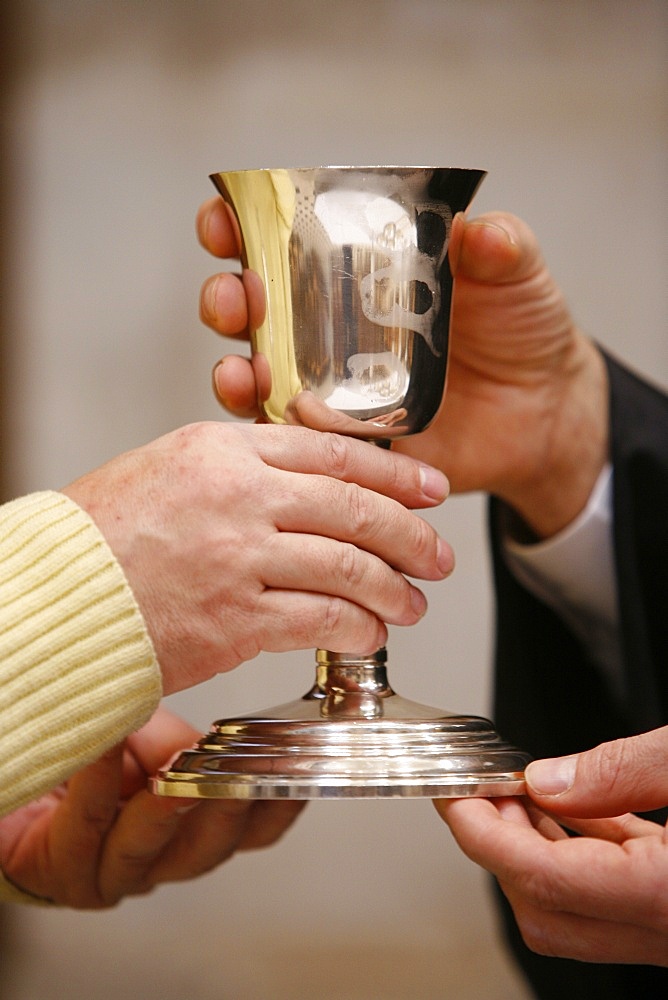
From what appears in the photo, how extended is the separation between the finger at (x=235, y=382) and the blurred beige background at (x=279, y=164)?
115 centimetres

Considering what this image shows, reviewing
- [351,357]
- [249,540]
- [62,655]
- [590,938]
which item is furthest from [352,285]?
[590,938]

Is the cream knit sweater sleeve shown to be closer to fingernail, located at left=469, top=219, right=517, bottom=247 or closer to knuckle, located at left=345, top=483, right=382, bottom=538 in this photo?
knuckle, located at left=345, top=483, right=382, bottom=538

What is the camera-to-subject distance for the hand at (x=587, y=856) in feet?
1.77

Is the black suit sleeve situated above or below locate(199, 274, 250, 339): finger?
below

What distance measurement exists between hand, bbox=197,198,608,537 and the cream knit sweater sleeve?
411 mm

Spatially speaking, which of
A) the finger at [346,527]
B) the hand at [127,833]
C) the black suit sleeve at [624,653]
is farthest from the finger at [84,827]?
the black suit sleeve at [624,653]

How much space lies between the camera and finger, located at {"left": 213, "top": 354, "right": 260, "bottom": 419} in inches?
29.0

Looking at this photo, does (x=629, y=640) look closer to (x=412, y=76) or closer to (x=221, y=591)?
(x=221, y=591)

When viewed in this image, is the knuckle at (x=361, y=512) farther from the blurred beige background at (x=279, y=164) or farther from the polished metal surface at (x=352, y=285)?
the blurred beige background at (x=279, y=164)

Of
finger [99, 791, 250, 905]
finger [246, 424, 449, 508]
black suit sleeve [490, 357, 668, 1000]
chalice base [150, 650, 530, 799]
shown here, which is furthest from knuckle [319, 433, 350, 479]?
black suit sleeve [490, 357, 668, 1000]

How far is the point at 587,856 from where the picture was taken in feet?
1.79

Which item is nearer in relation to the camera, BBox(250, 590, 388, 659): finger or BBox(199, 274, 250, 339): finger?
BBox(250, 590, 388, 659): finger

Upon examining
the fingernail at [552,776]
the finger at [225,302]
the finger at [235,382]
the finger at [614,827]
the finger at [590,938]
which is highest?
the finger at [225,302]

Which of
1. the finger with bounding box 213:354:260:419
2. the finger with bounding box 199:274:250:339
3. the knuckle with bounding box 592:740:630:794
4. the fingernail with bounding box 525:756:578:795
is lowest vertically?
the fingernail with bounding box 525:756:578:795
